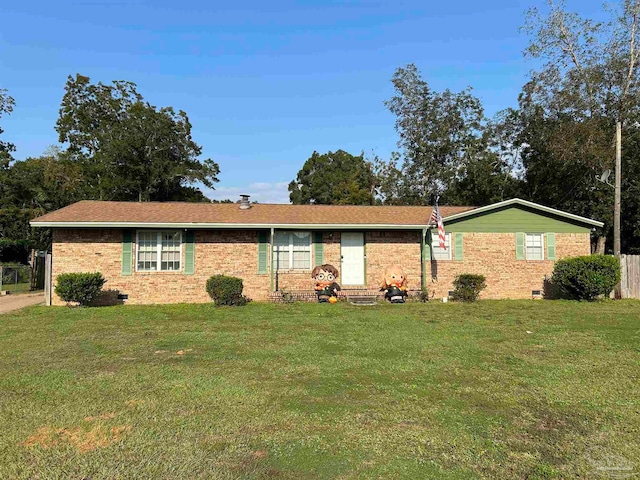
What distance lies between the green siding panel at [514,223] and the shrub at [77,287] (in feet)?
37.4

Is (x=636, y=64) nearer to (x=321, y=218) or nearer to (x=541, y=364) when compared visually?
(x=321, y=218)

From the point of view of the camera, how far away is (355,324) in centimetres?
995

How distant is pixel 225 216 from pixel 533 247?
1091cm

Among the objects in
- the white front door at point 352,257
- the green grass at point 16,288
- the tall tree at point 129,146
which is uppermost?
the tall tree at point 129,146

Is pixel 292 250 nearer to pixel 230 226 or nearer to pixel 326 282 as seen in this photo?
pixel 326 282

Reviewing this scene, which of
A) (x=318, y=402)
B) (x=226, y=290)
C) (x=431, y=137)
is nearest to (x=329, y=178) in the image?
(x=431, y=137)

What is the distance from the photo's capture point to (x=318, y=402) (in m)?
4.76

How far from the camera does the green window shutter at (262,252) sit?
571 inches

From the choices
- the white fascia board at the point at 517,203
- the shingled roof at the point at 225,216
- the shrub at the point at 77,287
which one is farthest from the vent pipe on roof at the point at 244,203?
the white fascia board at the point at 517,203

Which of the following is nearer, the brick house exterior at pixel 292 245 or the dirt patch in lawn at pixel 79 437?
the dirt patch in lawn at pixel 79 437

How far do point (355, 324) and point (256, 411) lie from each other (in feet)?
18.6

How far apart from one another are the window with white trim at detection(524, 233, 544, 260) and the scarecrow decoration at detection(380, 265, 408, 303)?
16.2 ft

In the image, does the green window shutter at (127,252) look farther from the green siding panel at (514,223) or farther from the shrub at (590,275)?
the shrub at (590,275)

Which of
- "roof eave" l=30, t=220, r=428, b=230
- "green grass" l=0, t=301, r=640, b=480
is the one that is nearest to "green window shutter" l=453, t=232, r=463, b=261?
"roof eave" l=30, t=220, r=428, b=230
